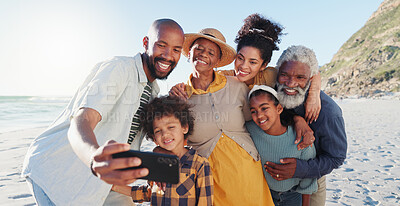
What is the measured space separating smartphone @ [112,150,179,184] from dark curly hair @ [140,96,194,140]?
124 centimetres

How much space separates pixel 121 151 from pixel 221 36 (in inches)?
94.8

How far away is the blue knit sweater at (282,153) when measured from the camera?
2.75m

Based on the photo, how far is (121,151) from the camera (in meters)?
1.05

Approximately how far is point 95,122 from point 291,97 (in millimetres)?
2178

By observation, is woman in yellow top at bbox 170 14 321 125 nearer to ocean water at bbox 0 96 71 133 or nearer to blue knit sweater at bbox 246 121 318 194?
blue knit sweater at bbox 246 121 318 194

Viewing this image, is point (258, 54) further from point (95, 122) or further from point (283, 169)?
point (95, 122)

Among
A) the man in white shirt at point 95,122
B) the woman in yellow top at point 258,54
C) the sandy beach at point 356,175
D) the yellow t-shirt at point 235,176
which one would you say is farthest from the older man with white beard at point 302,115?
the sandy beach at point 356,175

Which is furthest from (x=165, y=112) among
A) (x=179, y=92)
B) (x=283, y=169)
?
(x=283, y=169)

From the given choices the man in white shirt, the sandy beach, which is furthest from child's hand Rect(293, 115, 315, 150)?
the sandy beach

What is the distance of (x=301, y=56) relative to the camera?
292 cm

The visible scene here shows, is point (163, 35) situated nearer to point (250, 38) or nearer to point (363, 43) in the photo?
point (250, 38)

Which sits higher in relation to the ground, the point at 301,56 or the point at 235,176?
the point at 301,56

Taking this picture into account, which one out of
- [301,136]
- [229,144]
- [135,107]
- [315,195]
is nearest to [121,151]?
[135,107]

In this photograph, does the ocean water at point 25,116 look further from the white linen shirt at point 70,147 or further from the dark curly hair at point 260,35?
the dark curly hair at point 260,35
